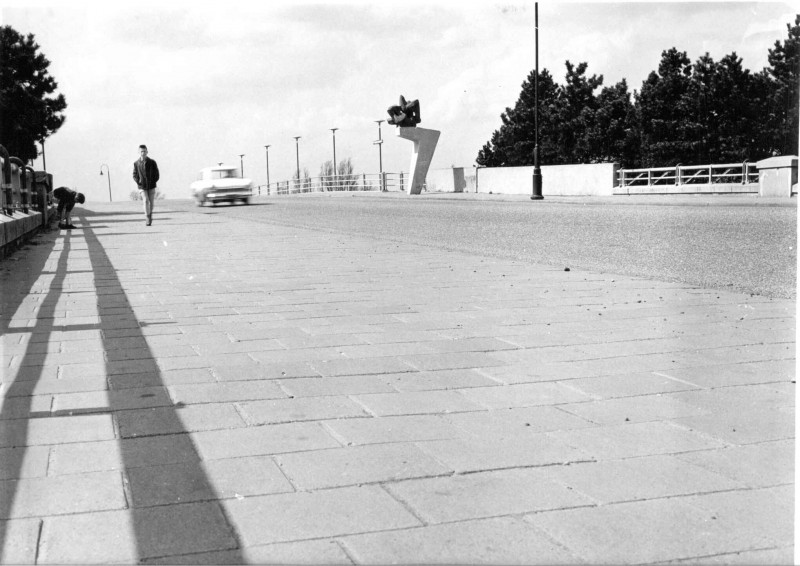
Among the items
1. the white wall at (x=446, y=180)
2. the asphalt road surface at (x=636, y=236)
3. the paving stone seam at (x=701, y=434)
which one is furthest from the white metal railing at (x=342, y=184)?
the paving stone seam at (x=701, y=434)

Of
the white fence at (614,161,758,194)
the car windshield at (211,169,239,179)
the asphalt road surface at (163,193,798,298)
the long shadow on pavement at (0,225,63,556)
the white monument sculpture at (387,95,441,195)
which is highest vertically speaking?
the white monument sculpture at (387,95,441,195)

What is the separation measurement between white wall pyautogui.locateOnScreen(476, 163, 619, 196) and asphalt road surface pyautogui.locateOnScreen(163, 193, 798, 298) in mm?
Answer: 13357

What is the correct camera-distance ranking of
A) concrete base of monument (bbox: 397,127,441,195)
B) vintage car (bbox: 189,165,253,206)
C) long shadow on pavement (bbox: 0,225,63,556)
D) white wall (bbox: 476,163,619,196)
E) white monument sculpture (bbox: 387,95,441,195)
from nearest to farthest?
long shadow on pavement (bbox: 0,225,63,556)
vintage car (bbox: 189,165,253,206)
white wall (bbox: 476,163,619,196)
white monument sculpture (bbox: 387,95,441,195)
concrete base of monument (bbox: 397,127,441,195)

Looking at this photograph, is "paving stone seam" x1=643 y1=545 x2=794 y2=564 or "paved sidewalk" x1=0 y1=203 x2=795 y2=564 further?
"paved sidewalk" x1=0 y1=203 x2=795 y2=564

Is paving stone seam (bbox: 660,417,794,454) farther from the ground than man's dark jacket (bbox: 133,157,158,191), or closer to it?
closer to it

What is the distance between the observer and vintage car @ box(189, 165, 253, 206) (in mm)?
34844

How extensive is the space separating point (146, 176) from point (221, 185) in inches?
633

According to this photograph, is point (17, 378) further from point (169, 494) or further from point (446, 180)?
point (446, 180)

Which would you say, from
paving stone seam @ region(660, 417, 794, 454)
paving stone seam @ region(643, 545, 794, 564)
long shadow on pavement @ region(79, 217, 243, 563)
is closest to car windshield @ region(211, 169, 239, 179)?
long shadow on pavement @ region(79, 217, 243, 563)

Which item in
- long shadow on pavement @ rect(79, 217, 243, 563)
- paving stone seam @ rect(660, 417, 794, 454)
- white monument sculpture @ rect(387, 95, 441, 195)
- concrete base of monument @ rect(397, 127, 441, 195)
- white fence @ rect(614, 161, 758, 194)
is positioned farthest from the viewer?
concrete base of monument @ rect(397, 127, 441, 195)

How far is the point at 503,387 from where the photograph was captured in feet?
14.3

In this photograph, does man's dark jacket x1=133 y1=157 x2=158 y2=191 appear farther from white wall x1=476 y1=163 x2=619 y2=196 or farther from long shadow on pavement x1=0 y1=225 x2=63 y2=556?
white wall x1=476 y1=163 x2=619 y2=196

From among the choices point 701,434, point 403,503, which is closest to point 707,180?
point 701,434

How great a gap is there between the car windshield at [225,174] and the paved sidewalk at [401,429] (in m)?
28.5
